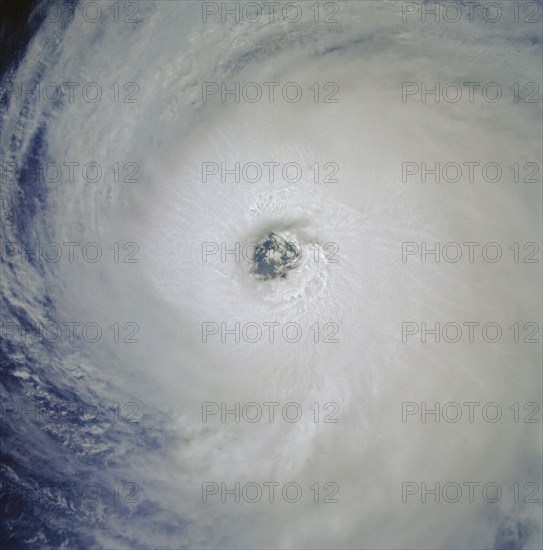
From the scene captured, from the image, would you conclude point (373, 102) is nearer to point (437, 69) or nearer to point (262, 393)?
point (437, 69)

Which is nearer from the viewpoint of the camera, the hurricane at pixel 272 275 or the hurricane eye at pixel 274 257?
the hurricane at pixel 272 275

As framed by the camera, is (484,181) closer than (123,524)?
No

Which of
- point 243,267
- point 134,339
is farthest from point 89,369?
point 243,267

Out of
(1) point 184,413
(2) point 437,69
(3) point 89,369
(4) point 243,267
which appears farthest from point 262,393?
(2) point 437,69

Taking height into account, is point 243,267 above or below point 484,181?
below

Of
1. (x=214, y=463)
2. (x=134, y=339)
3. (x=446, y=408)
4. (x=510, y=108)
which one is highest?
(x=510, y=108)

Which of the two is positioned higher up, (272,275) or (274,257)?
(274,257)

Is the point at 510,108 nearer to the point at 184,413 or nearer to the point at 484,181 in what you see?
the point at 484,181

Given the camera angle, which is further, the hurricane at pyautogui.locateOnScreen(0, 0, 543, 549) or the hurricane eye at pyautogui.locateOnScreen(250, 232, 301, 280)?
the hurricane eye at pyautogui.locateOnScreen(250, 232, 301, 280)

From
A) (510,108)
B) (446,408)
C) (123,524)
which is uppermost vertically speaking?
(510,108)
